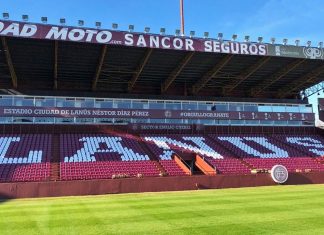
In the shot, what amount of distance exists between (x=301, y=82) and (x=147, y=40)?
70.3ft

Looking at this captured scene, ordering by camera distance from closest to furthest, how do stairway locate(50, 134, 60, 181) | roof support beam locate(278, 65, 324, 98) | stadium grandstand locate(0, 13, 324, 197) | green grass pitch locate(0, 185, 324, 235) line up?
green grass pitch locate(0, 185, 324, 235), stairway locate(50, 134, 60, 181), stadium grandstand locate(0, 13, 324, 197), roof support beam locate(278, 65, 324, 98)

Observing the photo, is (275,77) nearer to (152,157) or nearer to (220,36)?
(220,36)

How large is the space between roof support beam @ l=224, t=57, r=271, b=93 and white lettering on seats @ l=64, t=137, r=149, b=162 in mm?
14578

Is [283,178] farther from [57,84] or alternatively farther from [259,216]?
[57,84]

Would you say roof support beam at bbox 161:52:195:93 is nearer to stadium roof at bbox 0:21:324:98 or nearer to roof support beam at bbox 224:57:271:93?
stadium roof at bbox 0:21:324:98

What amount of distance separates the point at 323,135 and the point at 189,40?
74.7 ft

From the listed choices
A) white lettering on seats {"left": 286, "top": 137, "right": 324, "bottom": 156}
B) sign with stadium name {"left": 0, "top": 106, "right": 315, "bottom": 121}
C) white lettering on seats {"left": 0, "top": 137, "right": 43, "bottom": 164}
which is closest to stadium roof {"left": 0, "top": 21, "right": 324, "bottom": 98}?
sign with stadium name {"left": 0, "top": 106, "right": 315, "bottom": 121}

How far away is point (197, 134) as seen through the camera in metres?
44.6

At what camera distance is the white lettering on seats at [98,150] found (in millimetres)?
34406

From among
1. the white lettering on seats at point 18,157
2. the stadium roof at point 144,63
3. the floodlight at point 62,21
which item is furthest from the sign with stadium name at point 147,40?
the white lettering on seats at point 18,157

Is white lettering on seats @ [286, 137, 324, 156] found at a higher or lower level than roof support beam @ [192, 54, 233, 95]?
lower

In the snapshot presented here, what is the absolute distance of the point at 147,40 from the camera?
118 feet

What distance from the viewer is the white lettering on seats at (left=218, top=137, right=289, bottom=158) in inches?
1603

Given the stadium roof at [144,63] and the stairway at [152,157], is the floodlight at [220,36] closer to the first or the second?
the stadium roof at [144,63]
